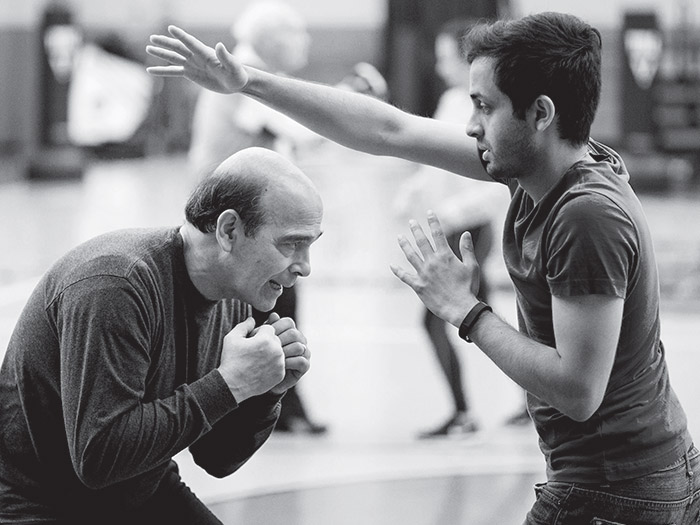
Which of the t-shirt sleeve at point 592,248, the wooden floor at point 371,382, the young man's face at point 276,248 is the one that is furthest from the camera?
the wooden floor at point 371,382

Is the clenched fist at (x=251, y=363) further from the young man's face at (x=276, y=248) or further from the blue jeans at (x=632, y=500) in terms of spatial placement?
the blue jeans at (x=632, y=500)

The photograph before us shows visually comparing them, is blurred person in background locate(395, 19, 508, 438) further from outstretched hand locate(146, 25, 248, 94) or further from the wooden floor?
outstretched hand locate(146, 25, 248, 94)

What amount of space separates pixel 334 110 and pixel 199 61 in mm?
308

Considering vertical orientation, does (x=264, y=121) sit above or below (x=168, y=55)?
below

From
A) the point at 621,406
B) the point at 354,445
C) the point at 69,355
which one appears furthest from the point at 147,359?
the point at 354,445

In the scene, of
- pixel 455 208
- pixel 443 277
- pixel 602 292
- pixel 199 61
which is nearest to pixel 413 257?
pixel 443 277

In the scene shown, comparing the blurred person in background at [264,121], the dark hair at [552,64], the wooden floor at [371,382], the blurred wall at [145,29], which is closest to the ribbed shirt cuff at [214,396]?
the dark hair at [552,64]

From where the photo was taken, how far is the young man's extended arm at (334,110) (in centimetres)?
206

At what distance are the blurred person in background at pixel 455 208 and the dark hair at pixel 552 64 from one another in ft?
8.17

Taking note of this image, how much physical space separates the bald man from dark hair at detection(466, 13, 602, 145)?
0.47 m

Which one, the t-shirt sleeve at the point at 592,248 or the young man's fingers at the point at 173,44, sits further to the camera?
the young man's fingers at the point at 173,44

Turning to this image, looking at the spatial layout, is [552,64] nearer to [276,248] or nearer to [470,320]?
[470,320]

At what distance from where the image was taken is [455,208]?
4289 millimetres

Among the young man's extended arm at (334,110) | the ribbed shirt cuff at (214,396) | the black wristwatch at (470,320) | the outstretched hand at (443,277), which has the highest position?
the young man's extended arm at (334,110)
